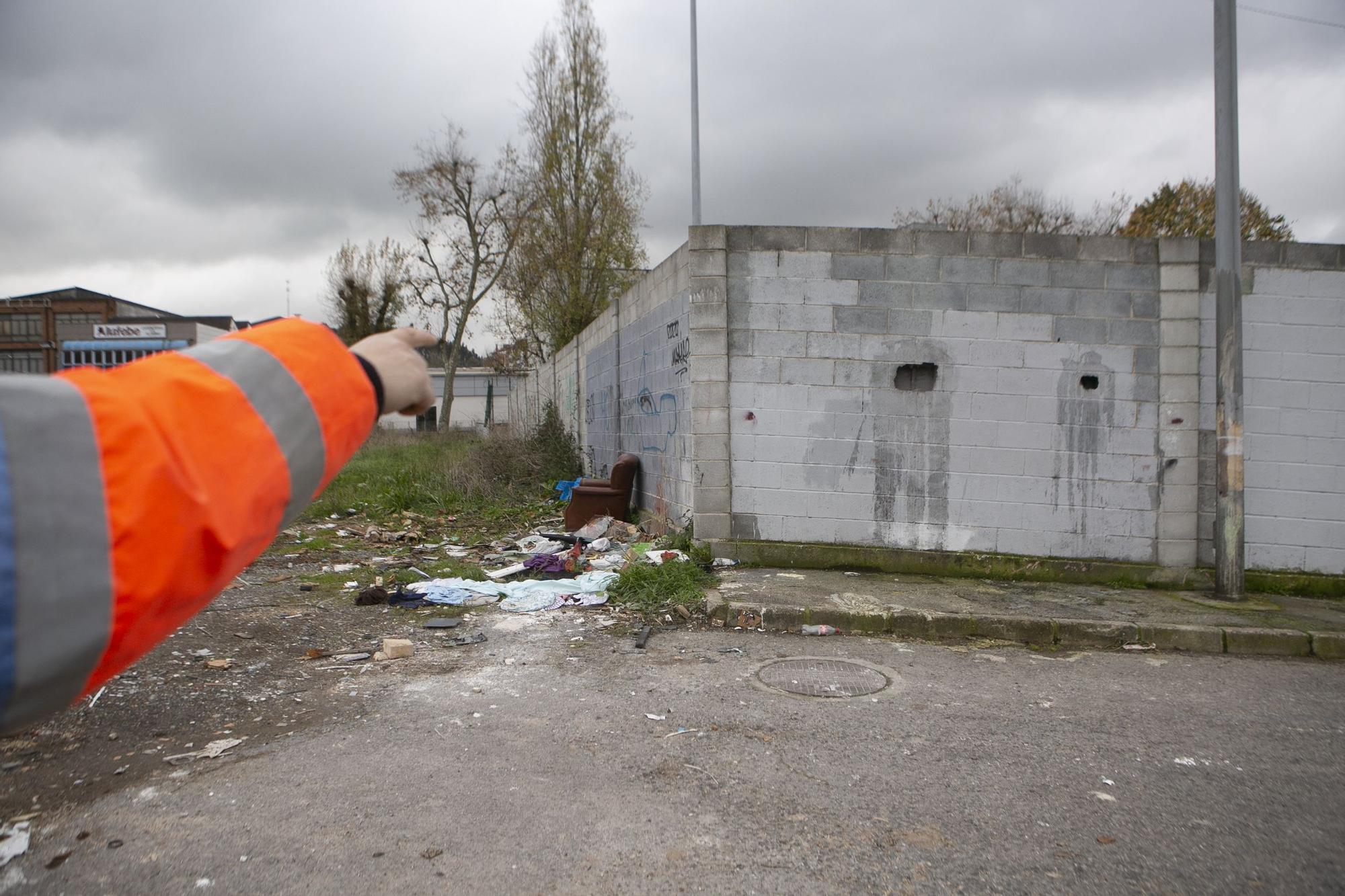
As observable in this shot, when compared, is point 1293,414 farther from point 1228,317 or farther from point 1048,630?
point 1048,630

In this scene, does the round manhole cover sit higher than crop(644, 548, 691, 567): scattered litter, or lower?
lower

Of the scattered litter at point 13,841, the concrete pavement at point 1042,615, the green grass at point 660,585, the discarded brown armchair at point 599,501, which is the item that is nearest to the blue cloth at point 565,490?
the discarded brown armchair at point 599,501

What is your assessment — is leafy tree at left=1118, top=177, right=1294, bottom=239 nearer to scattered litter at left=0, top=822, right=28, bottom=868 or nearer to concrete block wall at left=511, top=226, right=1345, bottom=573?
concrete block wall at left=511, top=226, right=1345, bottom=573

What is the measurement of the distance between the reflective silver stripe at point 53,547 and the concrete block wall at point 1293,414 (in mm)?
7649

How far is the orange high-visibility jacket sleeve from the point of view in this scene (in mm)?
855

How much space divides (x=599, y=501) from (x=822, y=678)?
16.3 ft

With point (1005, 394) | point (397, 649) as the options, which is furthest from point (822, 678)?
point (1005, 394)

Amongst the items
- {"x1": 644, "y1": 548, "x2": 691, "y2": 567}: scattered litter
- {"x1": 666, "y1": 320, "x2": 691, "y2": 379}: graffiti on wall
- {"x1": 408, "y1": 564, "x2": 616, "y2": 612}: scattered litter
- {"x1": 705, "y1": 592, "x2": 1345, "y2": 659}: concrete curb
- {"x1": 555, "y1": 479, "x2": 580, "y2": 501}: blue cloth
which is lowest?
{"x1": 705, "y1": 592, "x2": 1345, "y2": 659}: concrete curb

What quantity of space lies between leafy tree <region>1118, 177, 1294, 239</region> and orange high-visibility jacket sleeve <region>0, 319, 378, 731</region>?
22.1 metres

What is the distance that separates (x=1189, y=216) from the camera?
20.2 m

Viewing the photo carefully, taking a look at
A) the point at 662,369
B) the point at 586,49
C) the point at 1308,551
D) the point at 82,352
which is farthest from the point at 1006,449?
the point at 82,352

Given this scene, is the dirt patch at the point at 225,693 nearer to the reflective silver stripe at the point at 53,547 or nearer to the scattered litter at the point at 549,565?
the scattered litter at the point at 549,565

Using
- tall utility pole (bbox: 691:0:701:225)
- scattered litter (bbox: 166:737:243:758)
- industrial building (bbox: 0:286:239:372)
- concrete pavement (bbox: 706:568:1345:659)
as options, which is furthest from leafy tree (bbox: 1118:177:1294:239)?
industrial building (bbox: 0:286:239:372)

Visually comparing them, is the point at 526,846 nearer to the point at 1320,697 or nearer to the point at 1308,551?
the point at 1320,697
